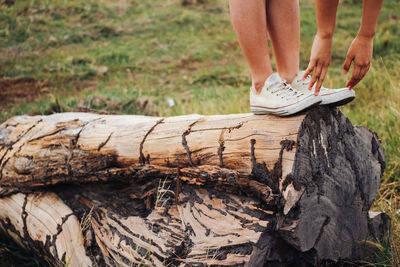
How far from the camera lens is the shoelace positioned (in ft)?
5.87

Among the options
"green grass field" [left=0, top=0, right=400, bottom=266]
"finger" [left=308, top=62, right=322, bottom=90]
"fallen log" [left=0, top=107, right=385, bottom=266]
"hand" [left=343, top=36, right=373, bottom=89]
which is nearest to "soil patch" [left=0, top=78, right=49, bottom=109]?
"green grass field" [left=0, top=0, right=400, bottom=266]

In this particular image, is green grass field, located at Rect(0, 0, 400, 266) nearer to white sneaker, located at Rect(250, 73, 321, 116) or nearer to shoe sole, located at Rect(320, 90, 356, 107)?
shoe sole, located at Rect(320, 90, 356, 107)

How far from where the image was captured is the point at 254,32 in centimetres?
186

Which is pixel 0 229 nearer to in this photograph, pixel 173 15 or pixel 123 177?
pixel 123 177

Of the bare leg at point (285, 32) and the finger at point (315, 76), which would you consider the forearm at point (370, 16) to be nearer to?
the finger at point (315, 76)

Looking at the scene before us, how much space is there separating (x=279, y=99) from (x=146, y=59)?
625 cm

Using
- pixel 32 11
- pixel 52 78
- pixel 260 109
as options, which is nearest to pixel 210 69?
pixel 52 78

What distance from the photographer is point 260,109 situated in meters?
1.88

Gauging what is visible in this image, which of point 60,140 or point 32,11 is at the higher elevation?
point 32,11

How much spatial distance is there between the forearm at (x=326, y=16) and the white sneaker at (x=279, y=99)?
292mm

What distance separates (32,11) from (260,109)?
8.91 meters

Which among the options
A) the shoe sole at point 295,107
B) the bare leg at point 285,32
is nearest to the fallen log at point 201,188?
the shoe sole at point 295,107

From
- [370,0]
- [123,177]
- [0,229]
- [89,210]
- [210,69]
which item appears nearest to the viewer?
[370,0]

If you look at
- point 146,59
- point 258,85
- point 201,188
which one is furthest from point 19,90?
point 258,85
